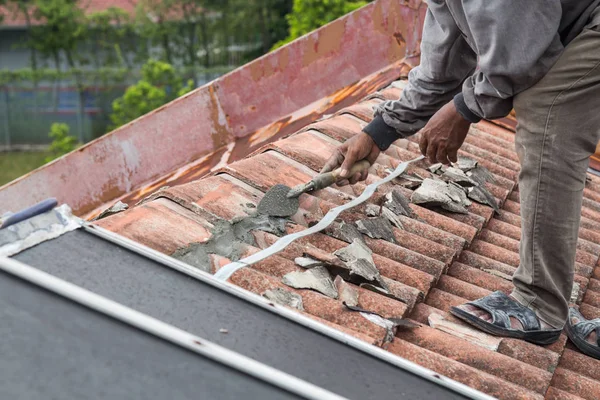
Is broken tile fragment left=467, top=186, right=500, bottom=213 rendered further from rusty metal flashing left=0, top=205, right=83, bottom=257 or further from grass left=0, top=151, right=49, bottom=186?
grass left=0, top=151, right=49, bottom=186

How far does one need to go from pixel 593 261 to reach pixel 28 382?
8.85 feet

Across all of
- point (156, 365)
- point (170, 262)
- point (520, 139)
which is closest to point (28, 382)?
point (156, 365)

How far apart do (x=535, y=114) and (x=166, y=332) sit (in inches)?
55.0

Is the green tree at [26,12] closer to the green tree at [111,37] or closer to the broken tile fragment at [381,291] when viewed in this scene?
the green tree at [111,37]

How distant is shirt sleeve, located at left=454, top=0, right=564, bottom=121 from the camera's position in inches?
81.5

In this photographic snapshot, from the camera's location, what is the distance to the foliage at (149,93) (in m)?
18.4

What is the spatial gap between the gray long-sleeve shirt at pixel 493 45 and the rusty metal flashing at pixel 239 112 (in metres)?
2.05

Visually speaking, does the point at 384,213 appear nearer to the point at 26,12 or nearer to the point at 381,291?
the point at 381,291

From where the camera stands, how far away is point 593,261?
128 inches

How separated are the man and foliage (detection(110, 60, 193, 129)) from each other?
52.8 ft

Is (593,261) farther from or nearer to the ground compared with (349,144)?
nearer to the ground

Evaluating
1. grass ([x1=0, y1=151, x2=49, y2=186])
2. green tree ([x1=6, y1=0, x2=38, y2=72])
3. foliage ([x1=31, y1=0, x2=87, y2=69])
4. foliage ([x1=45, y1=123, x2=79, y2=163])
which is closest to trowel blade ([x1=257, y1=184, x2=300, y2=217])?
foliage ([x1=45, y1=123, x2=79, y2=163])

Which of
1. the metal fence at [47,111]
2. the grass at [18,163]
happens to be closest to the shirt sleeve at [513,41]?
the grass at [18,163]

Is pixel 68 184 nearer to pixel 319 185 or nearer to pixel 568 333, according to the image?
pixel 319 185
